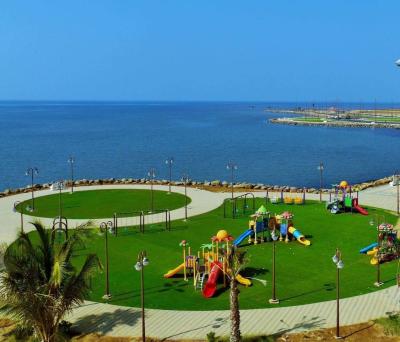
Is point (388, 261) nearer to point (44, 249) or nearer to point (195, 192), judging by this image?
point (44, 249)

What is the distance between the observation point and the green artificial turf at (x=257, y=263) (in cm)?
2216

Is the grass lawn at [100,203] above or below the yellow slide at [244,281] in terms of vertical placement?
above

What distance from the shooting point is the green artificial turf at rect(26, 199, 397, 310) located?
22156 millimetres

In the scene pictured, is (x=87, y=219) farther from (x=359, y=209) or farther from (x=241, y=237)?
(x=359, y=209)

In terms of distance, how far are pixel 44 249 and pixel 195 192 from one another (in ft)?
100.0

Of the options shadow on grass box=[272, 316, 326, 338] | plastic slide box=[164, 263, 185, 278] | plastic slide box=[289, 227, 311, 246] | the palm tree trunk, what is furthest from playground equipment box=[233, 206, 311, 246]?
the palm tree trunk

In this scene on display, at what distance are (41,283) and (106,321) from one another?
154 inches

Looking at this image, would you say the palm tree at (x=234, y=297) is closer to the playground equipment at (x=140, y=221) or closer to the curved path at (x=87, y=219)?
the curved path at (x=87, y=219)

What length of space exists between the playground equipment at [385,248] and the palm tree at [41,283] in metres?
15.9

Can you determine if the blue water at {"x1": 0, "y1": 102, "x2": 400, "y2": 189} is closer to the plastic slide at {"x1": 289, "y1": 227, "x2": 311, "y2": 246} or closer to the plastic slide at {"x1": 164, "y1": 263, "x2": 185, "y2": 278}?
the plastic slide at {"x1": 289, "y1": 227, "x2": 311, "y2": 246}

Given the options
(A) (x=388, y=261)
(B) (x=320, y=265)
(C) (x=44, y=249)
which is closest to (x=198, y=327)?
(C) (x=44, y=249)

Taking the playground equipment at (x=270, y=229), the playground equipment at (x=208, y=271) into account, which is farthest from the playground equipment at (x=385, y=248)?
the playground equipment at (x=208, y=271)

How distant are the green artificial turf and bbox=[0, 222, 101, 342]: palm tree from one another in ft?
5.89

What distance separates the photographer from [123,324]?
64.2 ft
